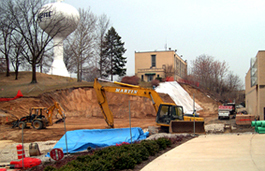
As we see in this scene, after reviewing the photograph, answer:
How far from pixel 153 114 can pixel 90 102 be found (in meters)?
10.6

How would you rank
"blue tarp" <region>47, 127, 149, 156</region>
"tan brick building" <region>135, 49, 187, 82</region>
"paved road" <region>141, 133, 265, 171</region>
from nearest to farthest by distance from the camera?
"paved road" <region>141, 133, 265, 171</region> → "blue tarp" <region>47, 127, 149, 156</region> → "tan brick building" <region>135, 49, 187, 82</region>

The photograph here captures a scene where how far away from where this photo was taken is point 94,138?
55.4 feet

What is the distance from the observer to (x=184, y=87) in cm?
6178

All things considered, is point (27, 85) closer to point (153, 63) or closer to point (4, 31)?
point (4, 31)

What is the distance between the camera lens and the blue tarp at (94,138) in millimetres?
14781

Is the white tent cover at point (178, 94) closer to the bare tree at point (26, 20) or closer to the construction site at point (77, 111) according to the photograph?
the construction site at point (77, 111)

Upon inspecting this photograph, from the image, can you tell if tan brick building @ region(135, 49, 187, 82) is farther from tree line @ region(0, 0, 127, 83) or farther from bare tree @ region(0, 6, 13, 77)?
bare tree @ region(0, 6, 13, 77)

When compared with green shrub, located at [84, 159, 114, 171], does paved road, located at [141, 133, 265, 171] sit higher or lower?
lower

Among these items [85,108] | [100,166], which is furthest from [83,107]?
[100,166]

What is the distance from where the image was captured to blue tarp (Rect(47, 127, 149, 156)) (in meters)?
14.8

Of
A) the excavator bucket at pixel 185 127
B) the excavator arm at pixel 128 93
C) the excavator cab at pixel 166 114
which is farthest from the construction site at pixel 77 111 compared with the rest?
the excavator cab at pixel 166 114

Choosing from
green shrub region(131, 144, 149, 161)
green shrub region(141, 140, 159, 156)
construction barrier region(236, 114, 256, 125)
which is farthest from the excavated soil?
green shrub region(131, 144, 149, 161)

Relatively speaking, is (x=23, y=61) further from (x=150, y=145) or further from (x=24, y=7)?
(x=150, y=145)

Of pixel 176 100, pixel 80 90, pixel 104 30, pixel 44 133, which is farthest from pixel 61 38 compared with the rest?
pixel 44 133
